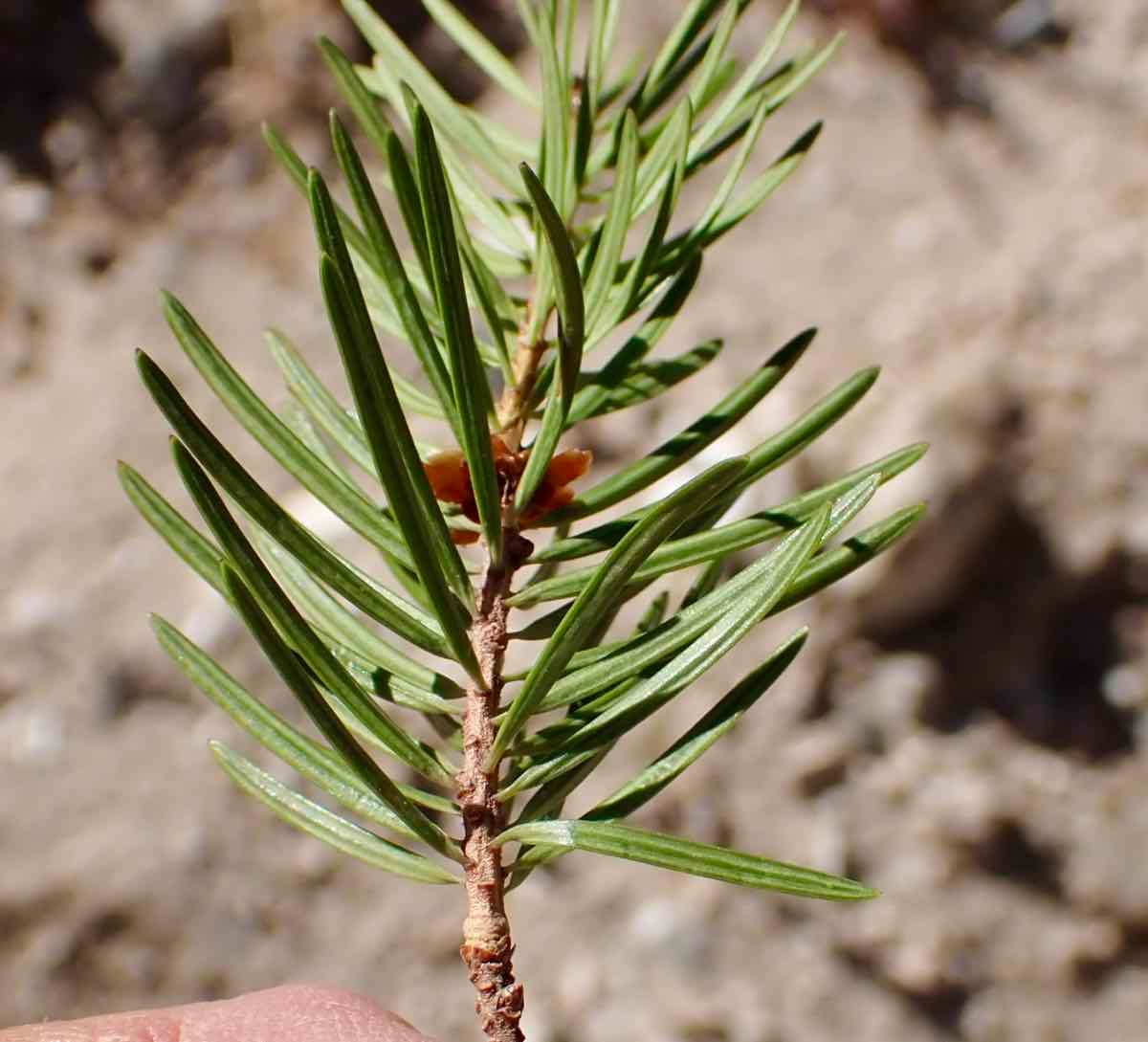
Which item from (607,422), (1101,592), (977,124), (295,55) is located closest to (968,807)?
(1101,592)

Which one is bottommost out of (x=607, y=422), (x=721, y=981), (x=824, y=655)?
(x=721, y=981)

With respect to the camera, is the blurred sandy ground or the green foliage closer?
the green foliage

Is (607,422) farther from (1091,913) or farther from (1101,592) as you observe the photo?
(1091,913)

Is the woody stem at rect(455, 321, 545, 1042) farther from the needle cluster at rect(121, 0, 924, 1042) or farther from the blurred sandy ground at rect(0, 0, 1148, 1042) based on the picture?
the blurred sandy ground at rect(0, 0, 1148, 1042)

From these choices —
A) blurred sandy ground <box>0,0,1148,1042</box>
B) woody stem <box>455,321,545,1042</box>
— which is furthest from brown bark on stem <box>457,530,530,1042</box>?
blurred sandy ground <box>0,0,1148,1042</box>

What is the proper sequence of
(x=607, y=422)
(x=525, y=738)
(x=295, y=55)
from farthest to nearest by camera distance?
(x=295, y=55) < (x=607, y=422) < (x=525, y=738)

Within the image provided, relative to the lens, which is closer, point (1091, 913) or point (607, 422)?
point (1091, 913)

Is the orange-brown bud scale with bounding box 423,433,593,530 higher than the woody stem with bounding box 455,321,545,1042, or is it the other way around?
the orange-brown bud scale with bounding box 423,433,593,530

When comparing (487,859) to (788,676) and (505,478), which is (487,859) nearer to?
(505,478)
